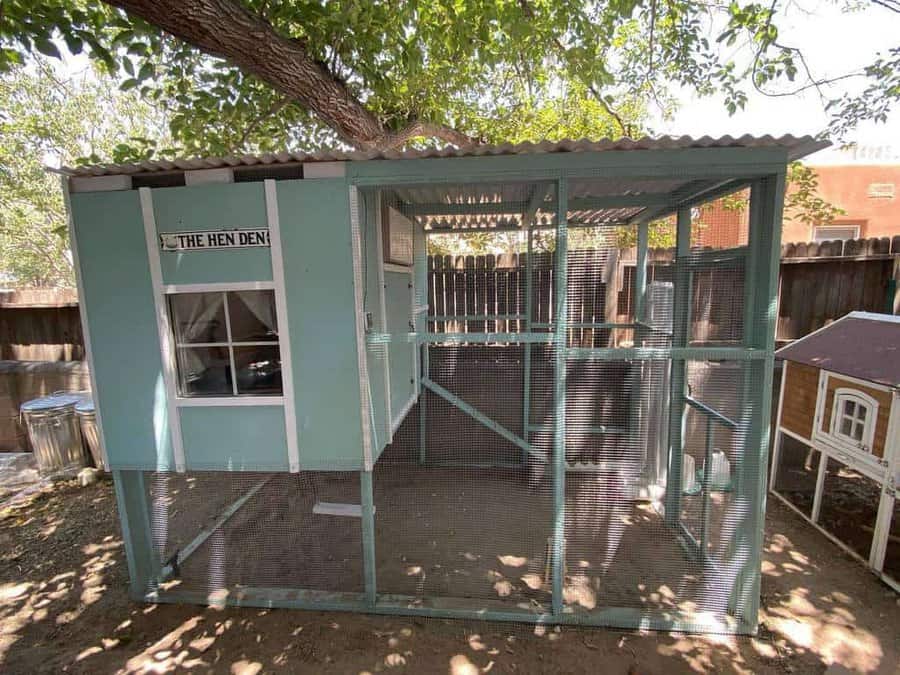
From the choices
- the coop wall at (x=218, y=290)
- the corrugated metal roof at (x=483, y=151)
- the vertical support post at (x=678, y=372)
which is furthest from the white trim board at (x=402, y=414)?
the vertical support post at (x=678, y=372)

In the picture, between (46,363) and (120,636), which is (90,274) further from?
(46,363)

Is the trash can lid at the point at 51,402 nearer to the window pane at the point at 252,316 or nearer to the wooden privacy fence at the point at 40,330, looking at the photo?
the wooden privacy fence at the point at 40,330

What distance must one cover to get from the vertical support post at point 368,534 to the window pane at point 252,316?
1.05 meters

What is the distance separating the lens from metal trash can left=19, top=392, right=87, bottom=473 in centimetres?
467

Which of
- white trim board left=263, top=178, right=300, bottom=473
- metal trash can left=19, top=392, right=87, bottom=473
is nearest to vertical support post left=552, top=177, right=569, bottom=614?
white trim board left=263, top=178, right=300, bottom=473

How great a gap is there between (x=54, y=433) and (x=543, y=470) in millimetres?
5458

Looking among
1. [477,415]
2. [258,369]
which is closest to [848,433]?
[477,415]

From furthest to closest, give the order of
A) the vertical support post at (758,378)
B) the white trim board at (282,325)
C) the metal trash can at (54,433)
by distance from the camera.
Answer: the metal trash can at (54,433) → the white trim board at (282,325) → the vertical support post at (758,378)

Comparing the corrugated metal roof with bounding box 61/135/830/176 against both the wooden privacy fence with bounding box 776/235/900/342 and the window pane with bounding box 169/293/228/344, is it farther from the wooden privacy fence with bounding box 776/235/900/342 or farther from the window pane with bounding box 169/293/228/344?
the wooden privacy fence with bounding box 776/235/900/342

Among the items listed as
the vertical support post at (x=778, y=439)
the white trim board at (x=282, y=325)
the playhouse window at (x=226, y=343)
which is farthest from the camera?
the vertical support post at (x=778, y=439)

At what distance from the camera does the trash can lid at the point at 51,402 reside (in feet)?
15.3

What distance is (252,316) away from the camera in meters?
2.54

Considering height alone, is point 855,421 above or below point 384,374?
below

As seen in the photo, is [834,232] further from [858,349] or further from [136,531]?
[136,531]
